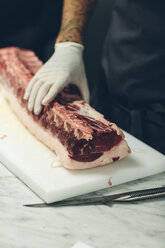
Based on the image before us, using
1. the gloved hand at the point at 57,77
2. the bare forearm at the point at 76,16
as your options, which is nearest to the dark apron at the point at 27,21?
the bare forearm at the point at 76,16

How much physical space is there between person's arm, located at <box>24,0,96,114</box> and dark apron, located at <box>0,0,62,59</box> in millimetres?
879

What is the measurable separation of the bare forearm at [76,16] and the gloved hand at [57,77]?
5.3 inches

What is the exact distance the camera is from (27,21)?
135 inches

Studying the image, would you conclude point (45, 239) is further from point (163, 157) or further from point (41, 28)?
point (41, 28)

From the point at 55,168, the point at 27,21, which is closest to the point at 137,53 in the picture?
the point at 55,168

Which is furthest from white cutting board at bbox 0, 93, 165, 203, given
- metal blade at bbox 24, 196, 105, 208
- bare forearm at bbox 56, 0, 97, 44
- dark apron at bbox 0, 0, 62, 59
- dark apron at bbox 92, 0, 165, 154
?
dark apron at bbox 0, 0, 62, 59

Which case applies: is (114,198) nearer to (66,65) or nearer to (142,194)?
(142,194)

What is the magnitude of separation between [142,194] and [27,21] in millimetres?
2287

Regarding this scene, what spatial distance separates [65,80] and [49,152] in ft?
1.46

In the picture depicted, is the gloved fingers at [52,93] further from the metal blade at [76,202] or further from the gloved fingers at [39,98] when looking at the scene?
the metal blade at [76,202]

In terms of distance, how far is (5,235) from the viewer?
4.47 ft

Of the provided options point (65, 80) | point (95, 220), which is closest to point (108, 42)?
point (65, 80)

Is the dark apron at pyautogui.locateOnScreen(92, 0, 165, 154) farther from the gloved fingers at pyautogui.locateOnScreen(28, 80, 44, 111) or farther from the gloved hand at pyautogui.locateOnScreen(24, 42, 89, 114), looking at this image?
the gloved fingers at pyautogui.locateOnScreen(28, 80, 44, 111)

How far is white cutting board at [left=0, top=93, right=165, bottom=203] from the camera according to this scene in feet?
5.35
